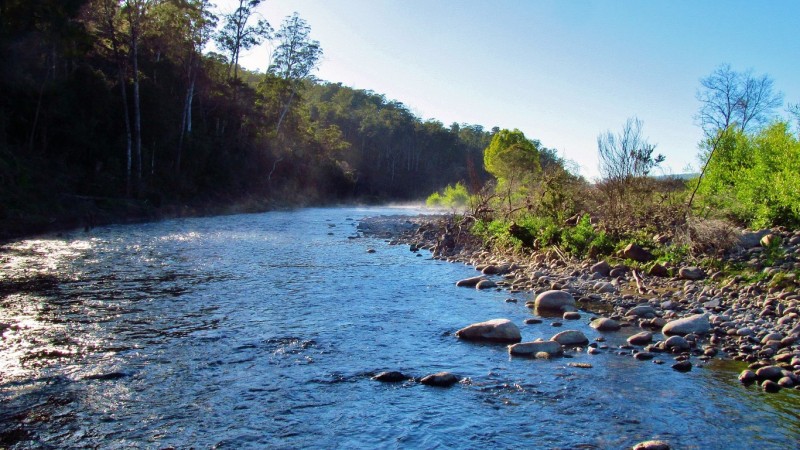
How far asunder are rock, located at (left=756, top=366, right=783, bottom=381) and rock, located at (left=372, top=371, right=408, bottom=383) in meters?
4.38

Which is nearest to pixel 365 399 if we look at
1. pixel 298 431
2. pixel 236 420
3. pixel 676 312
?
pixel 298 431

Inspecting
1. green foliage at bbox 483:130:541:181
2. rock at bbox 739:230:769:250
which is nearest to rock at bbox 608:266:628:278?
rock at bbox 739:230:769:250

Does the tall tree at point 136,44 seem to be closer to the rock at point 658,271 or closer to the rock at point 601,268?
the rock at point 601,268

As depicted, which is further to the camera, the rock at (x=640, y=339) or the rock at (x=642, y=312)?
the rock at (x=642, y=312)

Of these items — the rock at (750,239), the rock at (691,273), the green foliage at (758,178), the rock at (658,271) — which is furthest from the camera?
the green foliage at (758,178)

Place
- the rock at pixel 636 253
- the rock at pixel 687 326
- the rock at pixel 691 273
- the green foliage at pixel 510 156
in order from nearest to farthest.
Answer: the rock at pixel 687 326 → the rock at pixel 691 273 → the rock at pixel 636 253 → the green foliage at pixel 510 156

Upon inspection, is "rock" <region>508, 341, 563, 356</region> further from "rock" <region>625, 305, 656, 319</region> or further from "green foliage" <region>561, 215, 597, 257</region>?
"green foliage" <region>561, 215, 597, 257</region>

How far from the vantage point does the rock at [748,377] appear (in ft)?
22.2

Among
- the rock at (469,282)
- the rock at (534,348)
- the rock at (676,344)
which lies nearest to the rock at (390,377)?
the rock at (534,348)

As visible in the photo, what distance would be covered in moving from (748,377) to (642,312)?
3.41 m

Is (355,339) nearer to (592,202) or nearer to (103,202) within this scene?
(592,202)

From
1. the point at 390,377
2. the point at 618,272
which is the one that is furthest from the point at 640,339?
the point at 618,272

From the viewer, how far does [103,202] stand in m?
26.4

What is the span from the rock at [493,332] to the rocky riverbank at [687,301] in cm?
9
